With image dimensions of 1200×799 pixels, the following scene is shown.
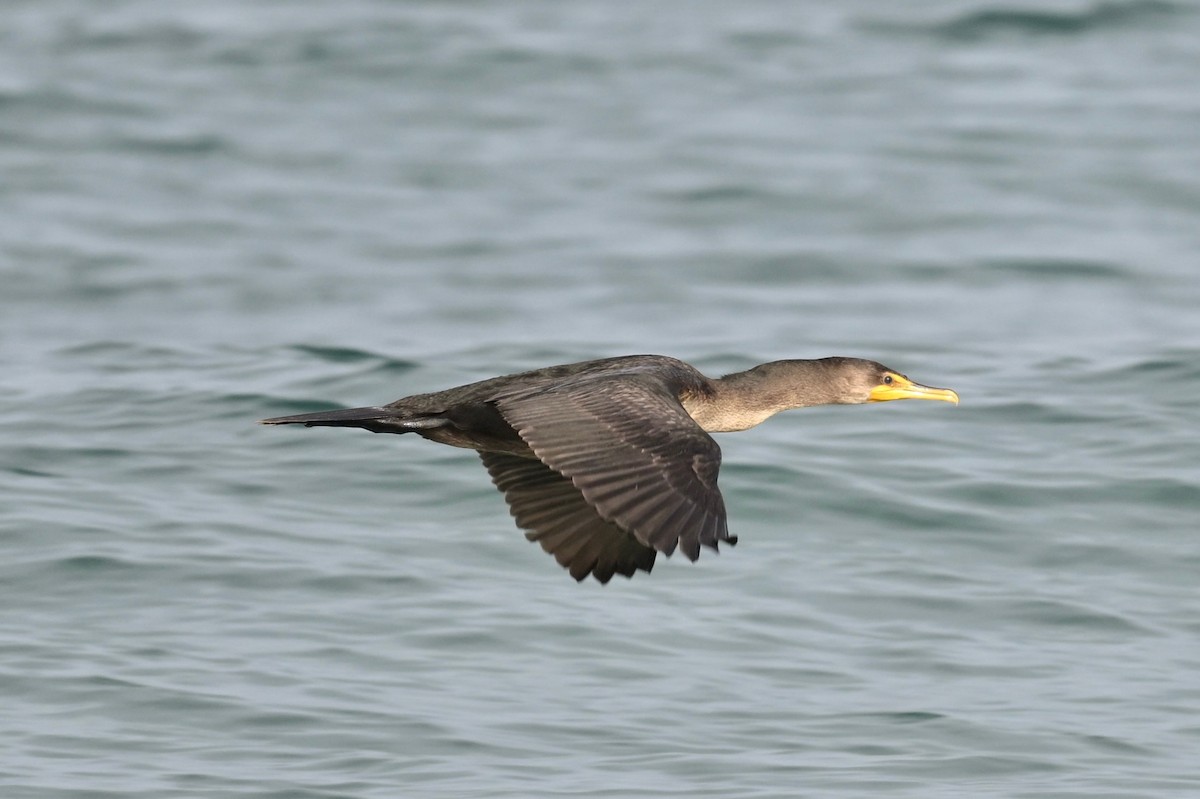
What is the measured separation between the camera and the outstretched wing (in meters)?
6.72

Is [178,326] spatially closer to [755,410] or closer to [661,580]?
[661,580]

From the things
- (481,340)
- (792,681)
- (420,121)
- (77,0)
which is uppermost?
(77,0)

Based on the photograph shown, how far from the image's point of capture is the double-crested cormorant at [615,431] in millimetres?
5812

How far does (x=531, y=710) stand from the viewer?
7352 mm

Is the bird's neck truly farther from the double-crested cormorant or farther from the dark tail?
the dark tail


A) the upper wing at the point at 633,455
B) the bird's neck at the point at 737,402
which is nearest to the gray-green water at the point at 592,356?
the bird's neck at the point at 737,402

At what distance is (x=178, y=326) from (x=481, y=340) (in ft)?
6.76

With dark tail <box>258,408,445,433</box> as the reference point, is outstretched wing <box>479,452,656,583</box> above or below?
below

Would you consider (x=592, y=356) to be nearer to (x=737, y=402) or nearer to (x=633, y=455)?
(x=737, y=402)

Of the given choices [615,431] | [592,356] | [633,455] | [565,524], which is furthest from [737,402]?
[592,356]

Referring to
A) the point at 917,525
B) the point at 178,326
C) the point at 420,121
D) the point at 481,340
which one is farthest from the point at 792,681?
the point at 420,121

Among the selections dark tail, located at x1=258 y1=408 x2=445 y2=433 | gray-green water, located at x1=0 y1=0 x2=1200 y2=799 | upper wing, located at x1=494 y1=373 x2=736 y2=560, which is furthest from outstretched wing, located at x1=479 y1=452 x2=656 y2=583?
gray-green water, located at x1=0 y1=0 x2=1200 y2=799

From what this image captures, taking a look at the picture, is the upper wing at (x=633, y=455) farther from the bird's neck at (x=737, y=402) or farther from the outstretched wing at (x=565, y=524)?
the bird's neck at (x=737, y=402)

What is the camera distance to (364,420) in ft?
22.1
